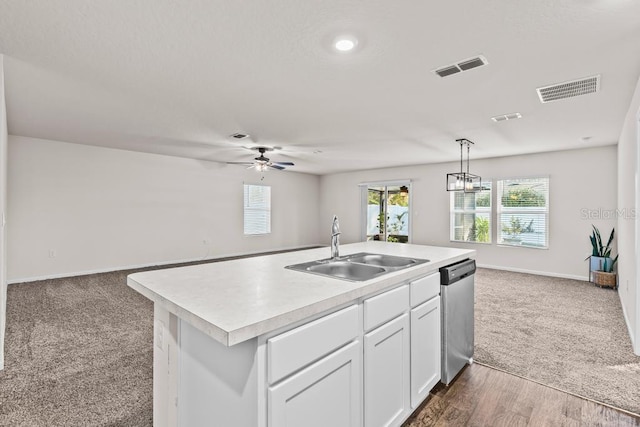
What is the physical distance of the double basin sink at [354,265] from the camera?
6.69ft

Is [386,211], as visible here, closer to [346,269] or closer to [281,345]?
[346,269]

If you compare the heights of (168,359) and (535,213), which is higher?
(535,213)

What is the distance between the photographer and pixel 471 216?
23.0 ft

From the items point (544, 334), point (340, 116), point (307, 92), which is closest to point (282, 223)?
point (340, 116)

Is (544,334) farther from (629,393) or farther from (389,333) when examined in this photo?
(389,333)

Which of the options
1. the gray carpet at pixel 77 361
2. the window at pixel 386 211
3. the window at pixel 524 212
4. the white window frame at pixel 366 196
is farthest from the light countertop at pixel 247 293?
the window at pixel 386 211

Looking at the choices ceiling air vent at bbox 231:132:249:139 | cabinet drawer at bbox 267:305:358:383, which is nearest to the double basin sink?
cabinet drawer at bbox 267:305:358:383

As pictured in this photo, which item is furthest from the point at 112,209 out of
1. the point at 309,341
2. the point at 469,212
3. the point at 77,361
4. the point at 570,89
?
the point at 469,212

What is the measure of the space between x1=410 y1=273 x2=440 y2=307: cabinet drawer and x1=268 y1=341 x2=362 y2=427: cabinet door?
0.60 meters

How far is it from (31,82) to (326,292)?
135 inches

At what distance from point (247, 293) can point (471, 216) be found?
6746 millimetres

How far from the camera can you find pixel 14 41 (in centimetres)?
217

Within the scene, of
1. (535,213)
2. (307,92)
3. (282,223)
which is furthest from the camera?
(282,223)

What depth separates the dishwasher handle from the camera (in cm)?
221
